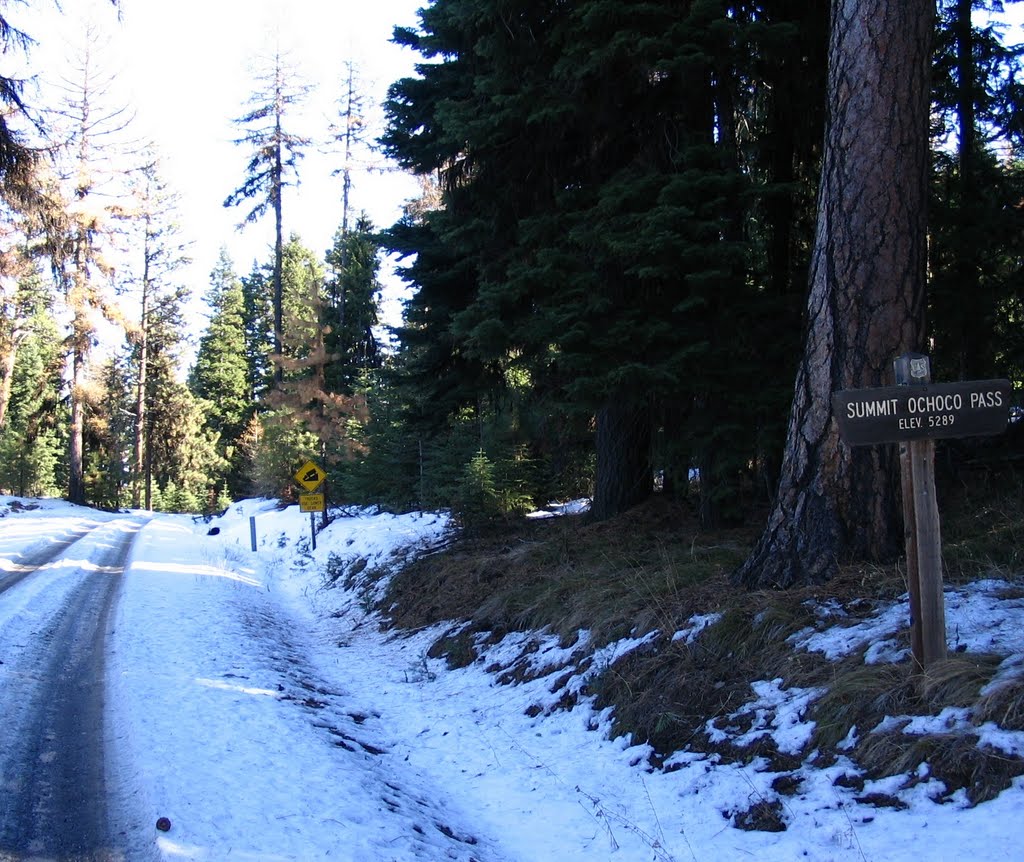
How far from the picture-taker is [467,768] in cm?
556

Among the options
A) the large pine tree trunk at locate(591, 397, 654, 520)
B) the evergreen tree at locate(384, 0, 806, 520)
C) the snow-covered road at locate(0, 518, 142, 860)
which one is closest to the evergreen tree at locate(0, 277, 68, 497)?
the snow-covered road at locate(0, 518, 142, 860)

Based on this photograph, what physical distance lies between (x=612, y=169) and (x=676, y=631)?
709cm

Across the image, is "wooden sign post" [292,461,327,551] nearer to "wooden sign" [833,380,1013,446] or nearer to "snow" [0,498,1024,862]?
"snow" [0,498,1024,862]

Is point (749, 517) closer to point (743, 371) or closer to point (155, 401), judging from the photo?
point (743, 371)

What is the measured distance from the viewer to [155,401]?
157ft

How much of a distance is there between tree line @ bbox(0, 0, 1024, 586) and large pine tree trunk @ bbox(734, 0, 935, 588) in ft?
0.06

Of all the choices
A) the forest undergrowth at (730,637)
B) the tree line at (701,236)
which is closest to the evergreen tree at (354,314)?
the tree line at (701,236)

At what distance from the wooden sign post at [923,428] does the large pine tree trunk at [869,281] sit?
1.64 metres

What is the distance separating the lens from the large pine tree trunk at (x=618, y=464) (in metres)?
11.5

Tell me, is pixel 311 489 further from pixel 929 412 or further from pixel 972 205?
pixel 929 412

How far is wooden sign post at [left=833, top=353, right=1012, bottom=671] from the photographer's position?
14.0 feet

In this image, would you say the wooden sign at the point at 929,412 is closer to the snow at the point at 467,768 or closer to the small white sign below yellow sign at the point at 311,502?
the snow at the point at 467,768

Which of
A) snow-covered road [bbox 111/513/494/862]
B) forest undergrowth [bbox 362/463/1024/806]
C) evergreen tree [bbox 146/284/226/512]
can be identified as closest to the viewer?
forest undergrowth [bbox 362/463/1024/806]

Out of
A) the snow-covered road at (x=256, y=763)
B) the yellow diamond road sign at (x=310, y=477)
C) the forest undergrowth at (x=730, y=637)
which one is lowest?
the snow-covered road at (x=256, y=763)
